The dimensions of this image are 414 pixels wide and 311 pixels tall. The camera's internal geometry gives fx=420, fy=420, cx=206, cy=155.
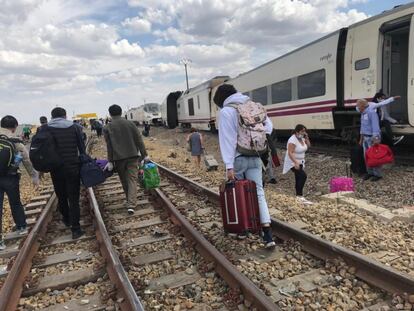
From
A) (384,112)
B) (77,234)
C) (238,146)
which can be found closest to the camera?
(238,146)

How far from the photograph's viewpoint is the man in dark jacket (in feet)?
19.9

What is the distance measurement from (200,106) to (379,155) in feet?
71.4

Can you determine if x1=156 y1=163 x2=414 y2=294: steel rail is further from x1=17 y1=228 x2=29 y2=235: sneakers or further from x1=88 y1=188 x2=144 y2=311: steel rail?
→ x1=17 y1=228 x2=29 y2=235: sneakers

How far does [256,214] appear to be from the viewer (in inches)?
196

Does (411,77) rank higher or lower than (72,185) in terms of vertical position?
higher

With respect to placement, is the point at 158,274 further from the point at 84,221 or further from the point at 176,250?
the point at 84,221

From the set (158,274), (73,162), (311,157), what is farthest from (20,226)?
(311,157)

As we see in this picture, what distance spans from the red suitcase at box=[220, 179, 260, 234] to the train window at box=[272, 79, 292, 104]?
421 inches

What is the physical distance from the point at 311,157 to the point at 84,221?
335 inches

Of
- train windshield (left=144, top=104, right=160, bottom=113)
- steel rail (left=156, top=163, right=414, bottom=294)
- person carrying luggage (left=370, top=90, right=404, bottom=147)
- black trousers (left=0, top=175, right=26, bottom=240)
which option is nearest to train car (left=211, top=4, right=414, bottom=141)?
person carrying luggage (left=370, top=90, right=404, bottom=147)

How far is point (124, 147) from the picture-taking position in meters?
7.18

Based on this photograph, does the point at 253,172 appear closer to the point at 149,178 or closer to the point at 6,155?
the point at 6,155

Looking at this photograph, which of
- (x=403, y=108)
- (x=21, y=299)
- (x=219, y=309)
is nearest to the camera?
(x=219, y=309)

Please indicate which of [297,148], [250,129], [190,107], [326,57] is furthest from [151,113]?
[250,129]
